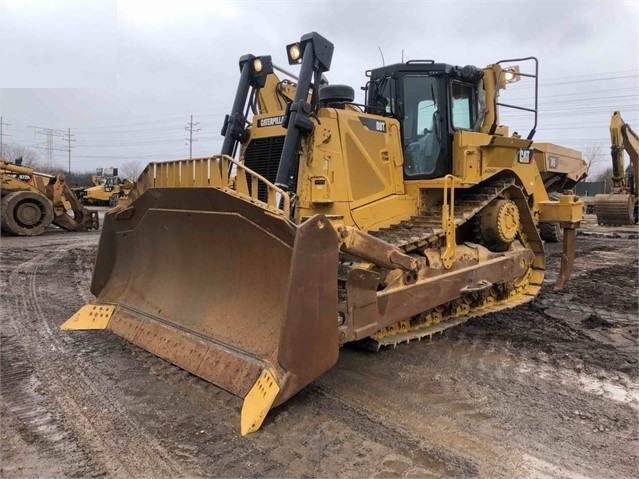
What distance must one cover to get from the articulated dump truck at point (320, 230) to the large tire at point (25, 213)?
459 inches

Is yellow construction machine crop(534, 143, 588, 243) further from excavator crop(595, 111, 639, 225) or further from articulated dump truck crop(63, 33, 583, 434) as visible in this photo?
excavator crop(595, 111, 639, 225)

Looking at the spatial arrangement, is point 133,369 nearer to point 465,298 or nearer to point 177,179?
point 177,179

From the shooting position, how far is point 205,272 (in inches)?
174

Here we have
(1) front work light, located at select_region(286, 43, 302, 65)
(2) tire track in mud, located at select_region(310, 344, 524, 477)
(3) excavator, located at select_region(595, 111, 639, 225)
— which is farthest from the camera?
(3) excavator, located at select_region(595, 111, 639, 225)

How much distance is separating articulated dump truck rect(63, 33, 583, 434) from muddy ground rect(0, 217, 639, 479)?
23cm

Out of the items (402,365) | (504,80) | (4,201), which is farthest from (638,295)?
(4,201)

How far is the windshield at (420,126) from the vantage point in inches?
Answer: 222

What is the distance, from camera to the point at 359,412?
11.2ft

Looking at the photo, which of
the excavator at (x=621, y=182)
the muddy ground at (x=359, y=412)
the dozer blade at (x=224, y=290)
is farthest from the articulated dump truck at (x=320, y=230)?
the excavator at (x=621, y=182)

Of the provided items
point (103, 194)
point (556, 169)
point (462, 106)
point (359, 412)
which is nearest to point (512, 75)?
point (462, 106)

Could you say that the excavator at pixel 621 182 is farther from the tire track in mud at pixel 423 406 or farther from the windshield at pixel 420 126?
the tire track in mud at pixel 423 406

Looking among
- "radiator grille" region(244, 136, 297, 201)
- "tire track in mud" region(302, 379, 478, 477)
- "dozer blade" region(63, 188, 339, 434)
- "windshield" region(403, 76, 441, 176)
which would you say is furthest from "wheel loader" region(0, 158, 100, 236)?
"tire track in mud" region(302, 379, 478, 477)

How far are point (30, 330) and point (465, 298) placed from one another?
15.6 feet

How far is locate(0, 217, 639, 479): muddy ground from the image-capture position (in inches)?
110
